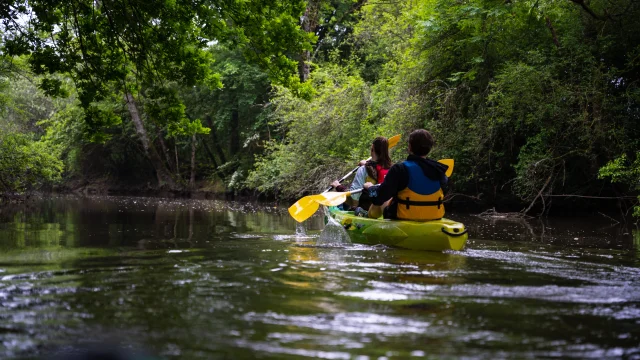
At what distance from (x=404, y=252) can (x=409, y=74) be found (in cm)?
1026

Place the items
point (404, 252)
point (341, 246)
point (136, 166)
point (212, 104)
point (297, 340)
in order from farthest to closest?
point (136, 166) < point (212, 104) < point (341, 246) < point (404, 252) < point (297, 340)

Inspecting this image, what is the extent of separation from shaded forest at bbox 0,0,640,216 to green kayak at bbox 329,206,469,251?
12.0 feet

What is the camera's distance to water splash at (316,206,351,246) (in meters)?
7.48

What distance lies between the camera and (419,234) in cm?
648

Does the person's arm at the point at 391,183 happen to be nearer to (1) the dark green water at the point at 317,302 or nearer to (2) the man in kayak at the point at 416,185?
(2) the man in kayak at the point at 416,185

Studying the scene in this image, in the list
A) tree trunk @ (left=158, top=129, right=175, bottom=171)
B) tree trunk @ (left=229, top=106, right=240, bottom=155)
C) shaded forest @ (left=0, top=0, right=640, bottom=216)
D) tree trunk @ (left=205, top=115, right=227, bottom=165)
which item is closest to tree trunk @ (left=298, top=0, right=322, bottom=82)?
shaded forest @ (left=0, top=0, right=640, bottom=216)

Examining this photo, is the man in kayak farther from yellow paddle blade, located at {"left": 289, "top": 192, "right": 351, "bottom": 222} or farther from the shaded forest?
the shaded forest

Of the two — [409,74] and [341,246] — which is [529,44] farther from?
[341,246]

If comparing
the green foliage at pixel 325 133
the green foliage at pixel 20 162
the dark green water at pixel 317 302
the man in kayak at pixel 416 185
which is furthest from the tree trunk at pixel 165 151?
the man in kayak at pixel 416 185

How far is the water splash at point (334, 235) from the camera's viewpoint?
24.5 feet

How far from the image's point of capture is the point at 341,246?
7.13 metres

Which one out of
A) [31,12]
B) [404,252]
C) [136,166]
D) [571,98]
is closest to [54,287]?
[404,252]

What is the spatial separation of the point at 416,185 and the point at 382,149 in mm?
1428

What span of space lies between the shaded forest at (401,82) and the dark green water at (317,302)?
10.8 feet
